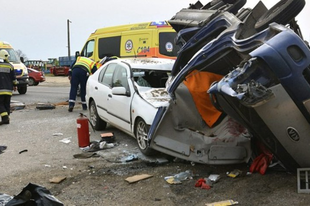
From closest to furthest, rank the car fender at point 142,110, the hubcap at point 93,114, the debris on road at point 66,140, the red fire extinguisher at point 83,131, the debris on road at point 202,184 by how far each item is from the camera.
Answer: the debris on road at point 202,184 < the car fender at point 142,110 < the red fire extinguisher at point 83,131 < the debris on road at point 66,140 < the hubcap at point 93,114

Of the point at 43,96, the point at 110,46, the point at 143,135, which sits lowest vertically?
the point at 43,96

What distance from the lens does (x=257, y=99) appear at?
3.33 m

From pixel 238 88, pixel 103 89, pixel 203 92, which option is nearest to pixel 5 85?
pixel 103 89

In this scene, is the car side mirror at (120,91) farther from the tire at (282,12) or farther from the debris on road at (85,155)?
the tire at (282,12)

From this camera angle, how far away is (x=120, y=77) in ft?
23.2

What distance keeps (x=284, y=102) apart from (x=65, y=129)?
6.06 metres

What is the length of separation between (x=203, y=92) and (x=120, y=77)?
92.1 inches

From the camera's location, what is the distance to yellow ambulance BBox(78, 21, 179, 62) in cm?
1216

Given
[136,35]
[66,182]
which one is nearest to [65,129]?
[66,182]

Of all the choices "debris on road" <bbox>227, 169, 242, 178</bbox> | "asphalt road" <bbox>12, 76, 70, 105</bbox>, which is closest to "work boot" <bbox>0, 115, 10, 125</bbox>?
"asphalt road" <bbox>12, 76, 70, 105</bbox>

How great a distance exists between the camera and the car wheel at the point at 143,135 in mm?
5723

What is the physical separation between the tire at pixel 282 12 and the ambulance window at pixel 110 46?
10.1 meters

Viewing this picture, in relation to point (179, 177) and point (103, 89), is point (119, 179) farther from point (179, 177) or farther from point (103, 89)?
point (103, 89)

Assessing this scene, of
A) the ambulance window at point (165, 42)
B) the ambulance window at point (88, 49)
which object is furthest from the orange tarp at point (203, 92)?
the ambulance window at point (88, 49)
